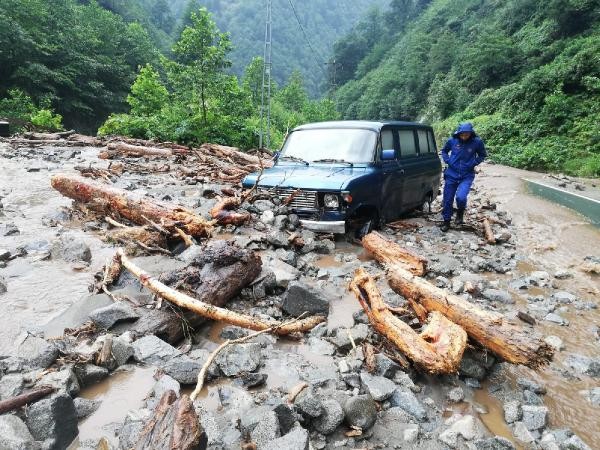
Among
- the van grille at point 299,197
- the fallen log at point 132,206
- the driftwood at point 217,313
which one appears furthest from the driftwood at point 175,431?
the van grille at point 299,197

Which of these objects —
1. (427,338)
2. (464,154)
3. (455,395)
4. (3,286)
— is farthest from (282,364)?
(464,154)

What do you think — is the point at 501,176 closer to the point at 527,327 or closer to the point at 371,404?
the point at 527,327

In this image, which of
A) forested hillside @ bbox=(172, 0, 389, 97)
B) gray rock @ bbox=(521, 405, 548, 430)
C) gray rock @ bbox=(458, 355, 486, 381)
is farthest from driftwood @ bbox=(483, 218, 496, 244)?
forested hillside @ bbox=(172, 0, 389, 97)

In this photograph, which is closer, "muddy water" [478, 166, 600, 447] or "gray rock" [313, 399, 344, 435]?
"gray rock" [313, 399, 344, 435]

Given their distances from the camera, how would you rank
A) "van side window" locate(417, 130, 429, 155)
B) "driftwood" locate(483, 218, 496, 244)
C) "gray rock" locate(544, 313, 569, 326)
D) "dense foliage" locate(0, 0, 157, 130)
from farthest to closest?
1. "dense foliage" locate(0, 0, 157, 130)
2. "van side window" locate(417, 130, 429, 155)
3. "driftwood" locate(483, 218, 496, 244)
4. "gray rock" locate(544, 313, 569, 326)

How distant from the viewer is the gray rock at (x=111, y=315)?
3.59m

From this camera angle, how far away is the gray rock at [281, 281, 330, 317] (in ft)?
13.9

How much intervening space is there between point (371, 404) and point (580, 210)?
11671 mm

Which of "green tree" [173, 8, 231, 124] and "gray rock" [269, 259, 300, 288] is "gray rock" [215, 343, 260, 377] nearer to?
"gray rock" [269, 259, 300, 288]

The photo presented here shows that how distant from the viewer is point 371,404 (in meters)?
2.84

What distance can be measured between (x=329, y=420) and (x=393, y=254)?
129 inches

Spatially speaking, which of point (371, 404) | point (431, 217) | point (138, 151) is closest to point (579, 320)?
point (371, 404)

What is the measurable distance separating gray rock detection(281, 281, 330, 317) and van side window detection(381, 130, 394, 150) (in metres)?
3.83

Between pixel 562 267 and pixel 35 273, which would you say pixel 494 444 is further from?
pixel 562 267
